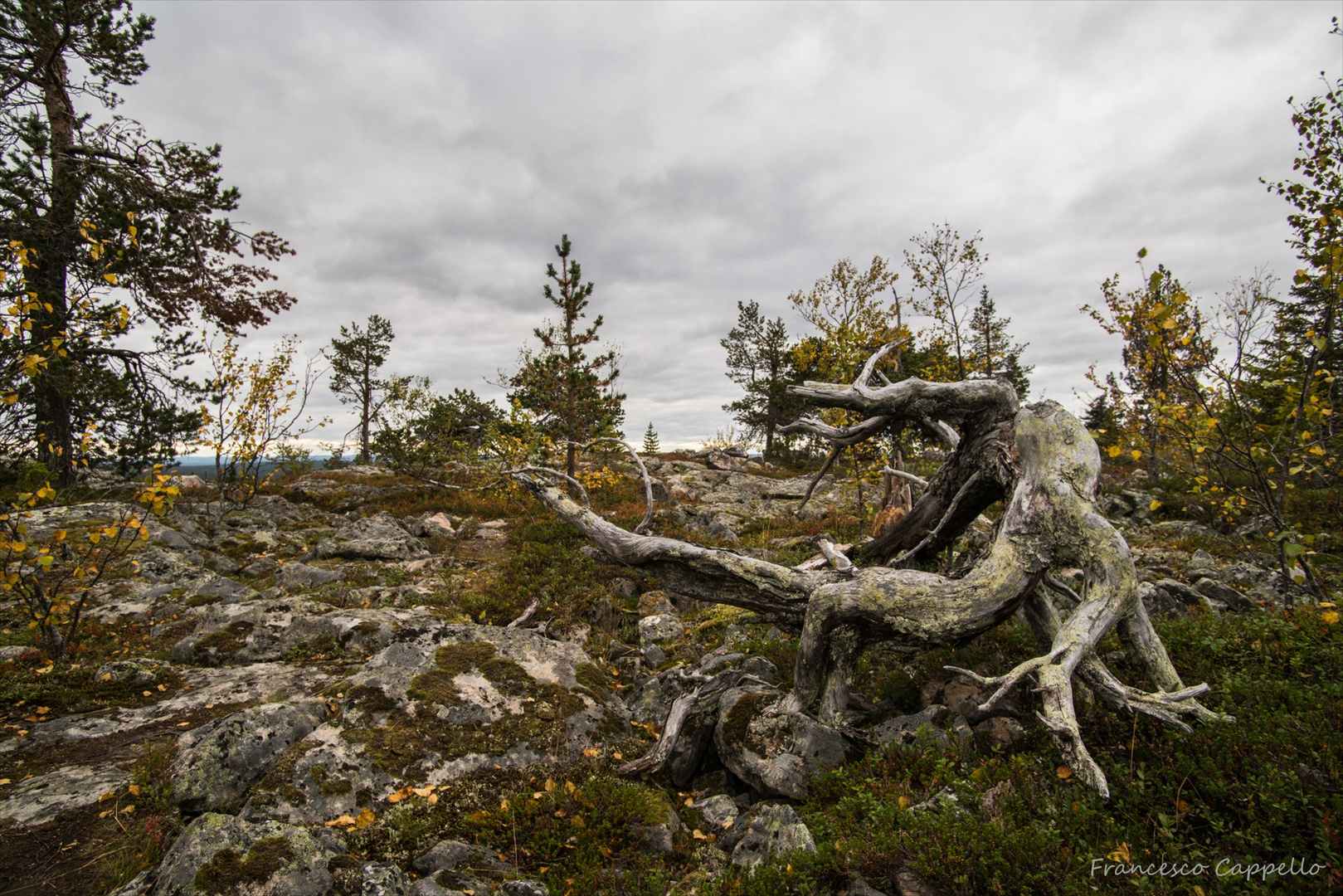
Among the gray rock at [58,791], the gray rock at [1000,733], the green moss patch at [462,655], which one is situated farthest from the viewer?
the green moss patch at [462,655]

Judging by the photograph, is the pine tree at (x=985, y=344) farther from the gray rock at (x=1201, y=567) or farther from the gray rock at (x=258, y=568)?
the gray rock at (x=258, y=568)

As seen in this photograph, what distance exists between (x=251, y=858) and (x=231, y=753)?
1.54m

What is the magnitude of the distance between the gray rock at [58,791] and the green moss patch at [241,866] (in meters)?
2.27

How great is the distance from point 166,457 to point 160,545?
280 centimetres

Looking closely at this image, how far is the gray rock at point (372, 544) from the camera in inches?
499

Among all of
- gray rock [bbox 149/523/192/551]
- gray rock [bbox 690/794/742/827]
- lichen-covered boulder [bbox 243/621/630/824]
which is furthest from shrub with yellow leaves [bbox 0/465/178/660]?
gray rock [bbox 690/794/742/827]

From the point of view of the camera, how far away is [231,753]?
14.4 feet

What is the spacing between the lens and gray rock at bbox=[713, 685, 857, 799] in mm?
4512

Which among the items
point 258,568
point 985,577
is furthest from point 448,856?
point 258,568

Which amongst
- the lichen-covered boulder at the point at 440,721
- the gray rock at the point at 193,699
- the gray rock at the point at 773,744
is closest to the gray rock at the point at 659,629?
the lichen-covered boulder at the point at 440,721

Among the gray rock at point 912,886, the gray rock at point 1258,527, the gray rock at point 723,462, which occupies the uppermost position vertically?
the gray rock at point 723,462

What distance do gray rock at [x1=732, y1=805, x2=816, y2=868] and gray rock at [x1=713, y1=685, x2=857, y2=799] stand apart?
0.45 meters

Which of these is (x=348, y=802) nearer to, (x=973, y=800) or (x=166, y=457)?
(x=973, y=800)

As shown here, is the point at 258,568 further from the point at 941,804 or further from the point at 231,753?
the point at 941,804
